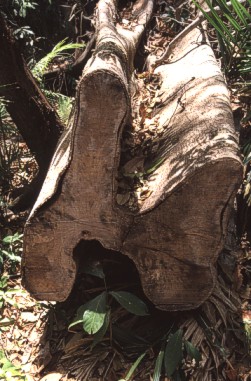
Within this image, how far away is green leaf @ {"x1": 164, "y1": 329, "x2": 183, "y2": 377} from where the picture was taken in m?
2.40

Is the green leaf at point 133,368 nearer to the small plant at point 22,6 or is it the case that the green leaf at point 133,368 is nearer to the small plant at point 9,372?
the small plant at point 9,372

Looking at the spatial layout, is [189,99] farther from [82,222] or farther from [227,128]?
A: [82,222]

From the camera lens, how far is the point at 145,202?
2408 mm

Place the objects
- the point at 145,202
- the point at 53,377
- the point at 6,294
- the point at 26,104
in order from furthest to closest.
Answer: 1. the point at 26,104
2. the point at 6,294
3. the point at 53,377
4. the point at 145,202

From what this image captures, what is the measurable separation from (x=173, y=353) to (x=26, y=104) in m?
1.96

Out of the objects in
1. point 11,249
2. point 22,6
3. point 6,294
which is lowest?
point 6,294

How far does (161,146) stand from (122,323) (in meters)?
0.97

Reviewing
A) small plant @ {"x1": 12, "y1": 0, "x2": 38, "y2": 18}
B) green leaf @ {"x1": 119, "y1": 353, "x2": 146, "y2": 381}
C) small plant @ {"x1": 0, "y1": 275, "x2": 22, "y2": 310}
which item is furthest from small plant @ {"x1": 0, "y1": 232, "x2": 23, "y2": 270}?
small plant @ {"x1": 12, "y1": 0, "x2": 38, "y2": 18}

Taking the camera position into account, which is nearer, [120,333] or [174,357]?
[174,357]

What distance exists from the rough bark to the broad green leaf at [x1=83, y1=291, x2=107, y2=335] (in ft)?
4.93

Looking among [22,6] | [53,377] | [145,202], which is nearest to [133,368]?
[53,377]

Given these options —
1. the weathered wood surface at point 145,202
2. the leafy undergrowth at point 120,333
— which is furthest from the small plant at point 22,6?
the leafy undergrowth at point 120,333

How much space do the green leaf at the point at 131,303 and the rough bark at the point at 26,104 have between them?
1.52 metres

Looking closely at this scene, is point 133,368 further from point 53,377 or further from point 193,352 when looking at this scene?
point 53,377
